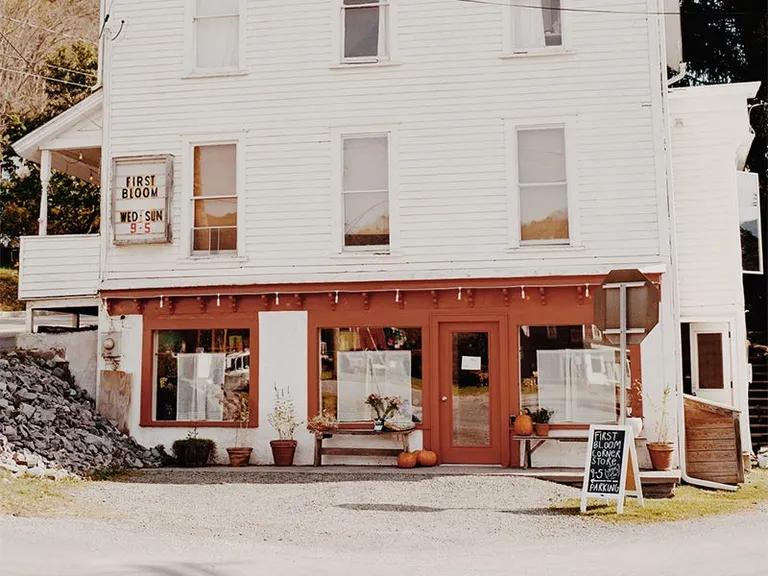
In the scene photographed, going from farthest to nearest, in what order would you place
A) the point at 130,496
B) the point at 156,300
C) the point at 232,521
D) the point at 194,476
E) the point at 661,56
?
1. the point at 156,300
2. the point at 661,56
3. the point at 194,476
4. the point at 130,496
5. the point at 232,521

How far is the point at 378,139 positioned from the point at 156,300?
16.2ft

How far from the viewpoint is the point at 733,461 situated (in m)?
14.8

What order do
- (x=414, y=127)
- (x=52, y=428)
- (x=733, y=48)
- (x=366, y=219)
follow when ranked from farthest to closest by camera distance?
(x=733, y=48) → (x=366, y=219) → (x=414, y=127) → (x=52, y=428)

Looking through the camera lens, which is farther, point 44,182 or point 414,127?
point 44,182

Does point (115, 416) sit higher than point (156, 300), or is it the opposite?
point (156, 300)

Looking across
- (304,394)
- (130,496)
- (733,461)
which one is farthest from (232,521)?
(733,461)

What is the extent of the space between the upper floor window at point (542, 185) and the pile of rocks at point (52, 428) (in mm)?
7637

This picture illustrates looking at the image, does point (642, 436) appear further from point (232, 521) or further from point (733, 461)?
point (232, 521)

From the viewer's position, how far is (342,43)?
1658 cm

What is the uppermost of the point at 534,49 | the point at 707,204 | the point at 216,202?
the point at 534,49

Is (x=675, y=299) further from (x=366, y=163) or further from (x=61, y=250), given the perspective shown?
(x=61, y=250)

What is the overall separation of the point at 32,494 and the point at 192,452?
13.8 feet

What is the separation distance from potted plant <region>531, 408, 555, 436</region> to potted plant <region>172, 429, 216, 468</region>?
5.61 meters

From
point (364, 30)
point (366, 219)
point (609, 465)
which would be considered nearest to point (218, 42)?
point (364, 30)
